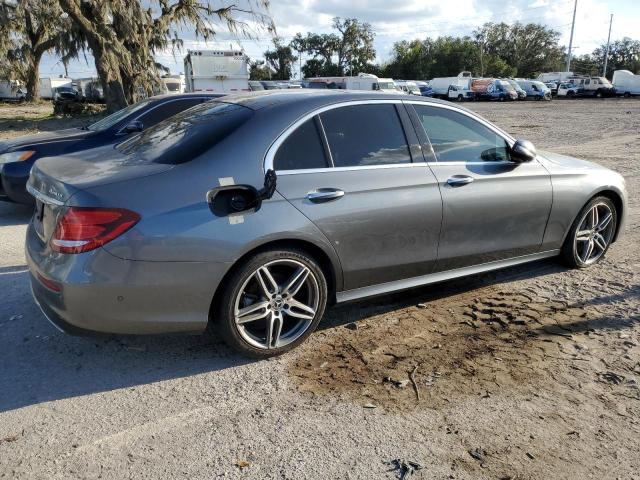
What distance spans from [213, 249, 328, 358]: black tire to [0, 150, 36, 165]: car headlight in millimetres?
4631

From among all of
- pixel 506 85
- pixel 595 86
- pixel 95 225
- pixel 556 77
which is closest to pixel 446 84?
pixel 506 85

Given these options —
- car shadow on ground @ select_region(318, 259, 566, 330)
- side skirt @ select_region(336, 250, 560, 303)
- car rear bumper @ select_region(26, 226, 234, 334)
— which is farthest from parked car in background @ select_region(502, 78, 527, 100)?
car rear bumper @ select_region(26, 226, 234, 334)

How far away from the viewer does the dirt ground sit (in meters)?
2.62

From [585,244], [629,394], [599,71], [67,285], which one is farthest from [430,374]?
[599,71]

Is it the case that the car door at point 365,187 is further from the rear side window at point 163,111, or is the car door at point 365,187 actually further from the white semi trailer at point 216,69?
the white semi trailer at point 216,69

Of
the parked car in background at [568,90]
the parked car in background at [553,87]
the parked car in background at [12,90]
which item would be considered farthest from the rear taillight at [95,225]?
the parked car in background at [553,87]

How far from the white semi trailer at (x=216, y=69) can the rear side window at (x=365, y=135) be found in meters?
20.0

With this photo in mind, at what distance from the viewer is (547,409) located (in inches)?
121

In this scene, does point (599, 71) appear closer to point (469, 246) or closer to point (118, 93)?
point (118, 93)

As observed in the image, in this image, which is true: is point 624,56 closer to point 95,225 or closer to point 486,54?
point 486,54

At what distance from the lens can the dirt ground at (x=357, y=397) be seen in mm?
2625

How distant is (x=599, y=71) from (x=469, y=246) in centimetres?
11154

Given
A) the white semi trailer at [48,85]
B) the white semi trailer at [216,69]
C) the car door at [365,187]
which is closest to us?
the car door at [365,187]

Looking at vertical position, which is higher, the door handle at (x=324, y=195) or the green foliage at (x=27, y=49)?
the green foliage at (x=27, y=49)
